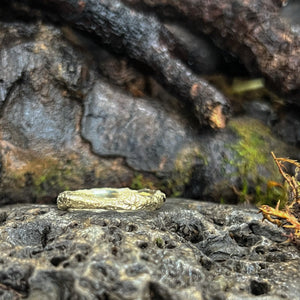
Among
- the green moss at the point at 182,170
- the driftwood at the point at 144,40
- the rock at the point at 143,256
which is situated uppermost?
the driftwood at the point at 144,40

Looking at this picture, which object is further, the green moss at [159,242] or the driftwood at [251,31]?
the driftwood at [251,31]

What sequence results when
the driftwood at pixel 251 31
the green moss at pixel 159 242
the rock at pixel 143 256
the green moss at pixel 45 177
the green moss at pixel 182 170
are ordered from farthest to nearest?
the green moss at pixel 182 170 → the green moss at pixel 45 177 → the driftwood at pixel 251 31 → the green moss at pixel 159 242 → the rock at pixel 143 256

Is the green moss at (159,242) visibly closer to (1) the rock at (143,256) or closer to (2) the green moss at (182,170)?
(1) the rock at (143,256)

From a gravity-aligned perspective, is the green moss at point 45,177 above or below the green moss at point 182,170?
below

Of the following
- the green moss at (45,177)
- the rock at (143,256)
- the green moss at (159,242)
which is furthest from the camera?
the green moss at (45,177)

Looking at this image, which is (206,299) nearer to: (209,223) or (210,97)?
(209,223)

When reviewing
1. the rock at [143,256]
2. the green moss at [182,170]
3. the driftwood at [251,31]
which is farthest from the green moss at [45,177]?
the driftwood at [251,31]

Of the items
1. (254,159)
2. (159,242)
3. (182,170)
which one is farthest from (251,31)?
(159,242)
